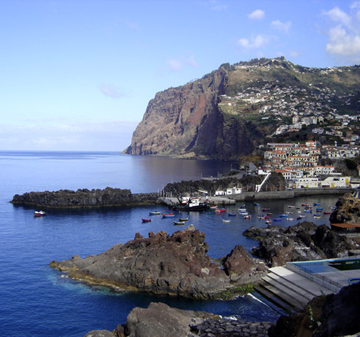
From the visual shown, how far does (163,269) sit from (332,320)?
56.7 feet

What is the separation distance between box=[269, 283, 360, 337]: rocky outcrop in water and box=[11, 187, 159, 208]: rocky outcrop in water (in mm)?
56367

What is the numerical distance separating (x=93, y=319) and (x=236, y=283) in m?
10.9

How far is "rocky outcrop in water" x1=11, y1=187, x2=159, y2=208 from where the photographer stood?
225 ft

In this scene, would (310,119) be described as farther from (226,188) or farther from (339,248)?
(339,248)

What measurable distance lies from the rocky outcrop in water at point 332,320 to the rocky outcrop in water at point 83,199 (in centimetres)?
5637

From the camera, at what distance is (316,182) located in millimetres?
87000

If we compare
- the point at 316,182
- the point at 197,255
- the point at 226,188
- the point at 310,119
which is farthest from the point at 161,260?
the point at 310,119

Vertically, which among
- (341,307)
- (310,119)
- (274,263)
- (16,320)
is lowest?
(16,320)

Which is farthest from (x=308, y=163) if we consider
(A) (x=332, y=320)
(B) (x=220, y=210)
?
(A) (x=332, y=320)

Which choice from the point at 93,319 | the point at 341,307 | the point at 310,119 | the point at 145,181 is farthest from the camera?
the point at 310,119

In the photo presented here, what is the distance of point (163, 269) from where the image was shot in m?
28.6

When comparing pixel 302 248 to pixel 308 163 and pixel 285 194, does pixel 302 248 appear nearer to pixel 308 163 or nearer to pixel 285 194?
pixel 285 194

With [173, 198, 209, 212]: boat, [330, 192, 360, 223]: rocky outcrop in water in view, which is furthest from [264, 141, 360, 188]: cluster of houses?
[330, 192, 360, 223]: rocky outcrop in water

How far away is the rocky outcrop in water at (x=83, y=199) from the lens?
225 ft
